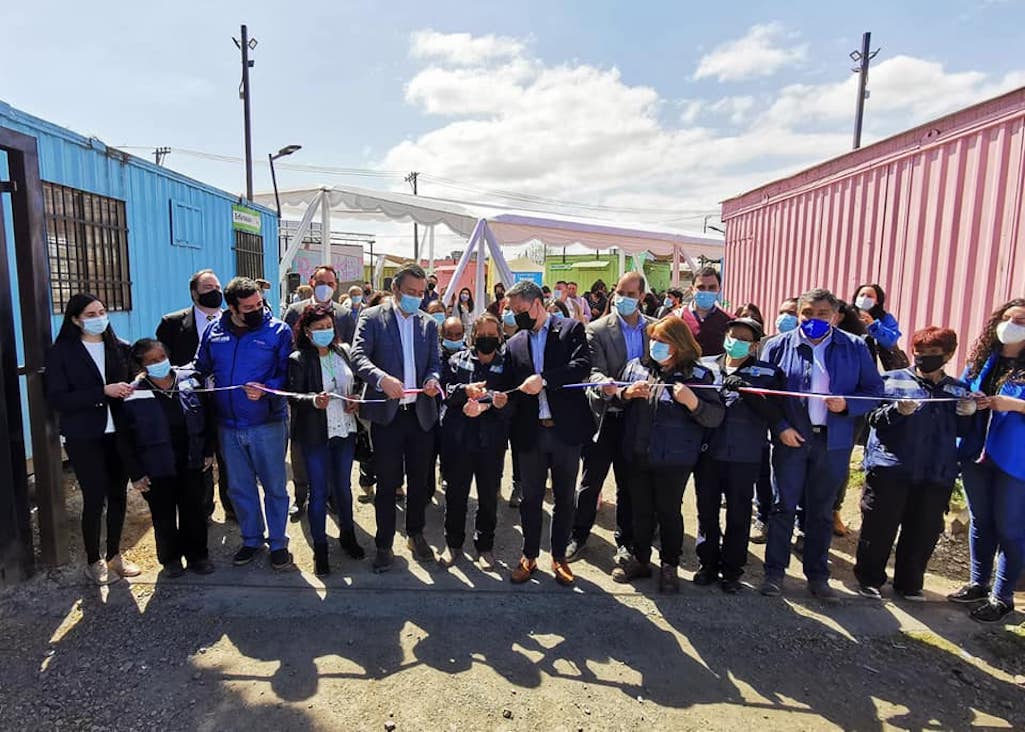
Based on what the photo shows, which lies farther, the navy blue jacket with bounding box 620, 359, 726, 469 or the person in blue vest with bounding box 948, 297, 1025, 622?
the navy blue jacket with bounding box 620, 359, 726, 469

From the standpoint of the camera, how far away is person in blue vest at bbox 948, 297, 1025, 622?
330 centimetres

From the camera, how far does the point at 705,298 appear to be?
4.35 metres

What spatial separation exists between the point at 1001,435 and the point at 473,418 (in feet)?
9.92

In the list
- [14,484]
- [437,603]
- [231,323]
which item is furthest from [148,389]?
[437,603]

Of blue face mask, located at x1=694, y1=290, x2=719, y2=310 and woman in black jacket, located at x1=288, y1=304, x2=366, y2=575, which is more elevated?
blue face mask, located at x1=694, y1=290, x2=719, y2=310

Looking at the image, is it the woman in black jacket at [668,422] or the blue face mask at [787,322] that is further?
the blue face mask at [787,322]

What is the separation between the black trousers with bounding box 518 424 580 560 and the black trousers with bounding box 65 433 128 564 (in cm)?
244

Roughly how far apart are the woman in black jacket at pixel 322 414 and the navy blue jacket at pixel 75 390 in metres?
1.07

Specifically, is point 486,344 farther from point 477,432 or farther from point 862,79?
point 862,79

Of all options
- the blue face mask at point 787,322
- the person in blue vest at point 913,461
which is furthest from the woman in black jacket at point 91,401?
the person in blue vest at point 913,461

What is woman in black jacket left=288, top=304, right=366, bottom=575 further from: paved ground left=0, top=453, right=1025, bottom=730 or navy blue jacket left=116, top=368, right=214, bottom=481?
navy blue jacket left=116, top=368, right=214, bottom=481

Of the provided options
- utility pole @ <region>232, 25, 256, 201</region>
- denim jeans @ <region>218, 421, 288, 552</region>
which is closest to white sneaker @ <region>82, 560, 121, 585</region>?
denim jeans @ <region>218, 421, 288, 552</region>

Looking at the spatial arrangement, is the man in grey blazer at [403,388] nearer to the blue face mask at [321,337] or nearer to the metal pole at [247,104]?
the blue face mask at [321,337]

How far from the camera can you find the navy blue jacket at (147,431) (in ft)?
11.4
